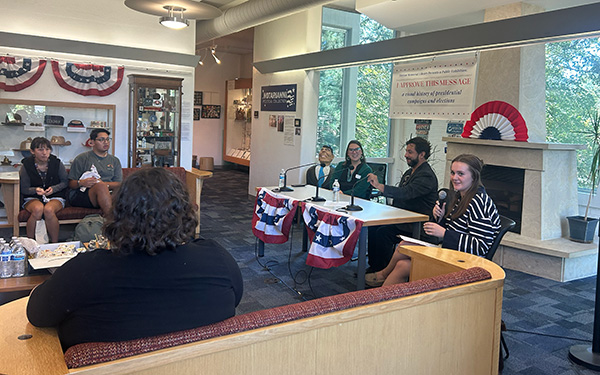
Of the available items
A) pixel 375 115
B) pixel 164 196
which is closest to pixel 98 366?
pixel 164 196

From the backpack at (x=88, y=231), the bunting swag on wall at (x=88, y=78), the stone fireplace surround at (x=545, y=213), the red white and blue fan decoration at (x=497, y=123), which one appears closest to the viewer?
the backpack at (x=88, y=231)

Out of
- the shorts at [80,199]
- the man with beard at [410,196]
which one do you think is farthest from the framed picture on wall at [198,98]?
the man with beard at [410,196]

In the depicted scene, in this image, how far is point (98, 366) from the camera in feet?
4.32

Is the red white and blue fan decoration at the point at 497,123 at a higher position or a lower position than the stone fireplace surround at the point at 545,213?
higher

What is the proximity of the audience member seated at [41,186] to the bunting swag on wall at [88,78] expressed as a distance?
198cm

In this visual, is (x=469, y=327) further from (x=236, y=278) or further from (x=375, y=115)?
(x=375, y=115)

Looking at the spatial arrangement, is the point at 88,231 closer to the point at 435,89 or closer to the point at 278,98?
the point at 435,89

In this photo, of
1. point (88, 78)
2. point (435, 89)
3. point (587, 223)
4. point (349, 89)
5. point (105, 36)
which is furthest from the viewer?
point (349, 89)

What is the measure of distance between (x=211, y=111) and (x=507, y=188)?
9.92m

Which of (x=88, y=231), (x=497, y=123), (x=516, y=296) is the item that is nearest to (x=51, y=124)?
(x=88, y=231)

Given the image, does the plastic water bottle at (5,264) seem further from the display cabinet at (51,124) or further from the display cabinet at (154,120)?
the display cabinet at (154,120)

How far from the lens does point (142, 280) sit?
1.48 meters

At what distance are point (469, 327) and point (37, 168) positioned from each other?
4506mm

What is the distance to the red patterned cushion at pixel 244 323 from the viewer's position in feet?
4.41
